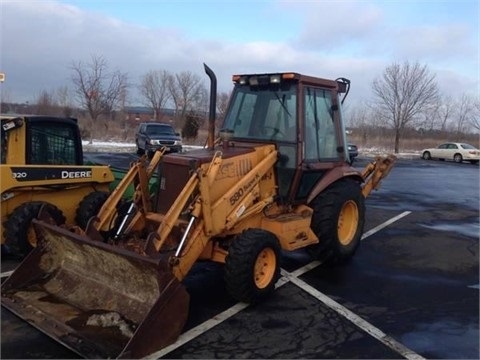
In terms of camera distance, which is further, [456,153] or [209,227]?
[456,153]

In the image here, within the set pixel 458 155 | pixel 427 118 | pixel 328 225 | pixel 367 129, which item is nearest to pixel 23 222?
pixel 328 225

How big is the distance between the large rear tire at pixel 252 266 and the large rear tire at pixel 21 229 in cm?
283

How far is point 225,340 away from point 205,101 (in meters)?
53.1

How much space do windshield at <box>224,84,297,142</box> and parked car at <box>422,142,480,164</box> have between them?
32824mm

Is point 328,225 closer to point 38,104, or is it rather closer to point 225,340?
point 225,340

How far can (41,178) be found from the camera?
7.33m

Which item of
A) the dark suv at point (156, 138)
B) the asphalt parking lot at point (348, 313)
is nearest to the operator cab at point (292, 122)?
the asphalt parking lot at point (348, 313)

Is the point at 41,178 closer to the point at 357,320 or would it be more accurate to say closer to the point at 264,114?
the point at 264,114

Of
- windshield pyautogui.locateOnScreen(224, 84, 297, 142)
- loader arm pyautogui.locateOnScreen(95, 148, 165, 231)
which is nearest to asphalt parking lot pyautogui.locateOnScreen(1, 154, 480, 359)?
loader arm pyautogui.locateOnScreen(95, 148, 165, 231)

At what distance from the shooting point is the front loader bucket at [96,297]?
14.7ft

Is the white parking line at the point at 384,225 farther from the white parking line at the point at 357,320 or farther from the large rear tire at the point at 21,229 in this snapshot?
the large rear tire at the point at 21,229

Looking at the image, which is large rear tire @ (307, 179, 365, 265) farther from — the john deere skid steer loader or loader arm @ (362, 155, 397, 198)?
the john deere skid steer loader

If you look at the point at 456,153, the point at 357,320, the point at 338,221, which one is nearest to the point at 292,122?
the point at 338,221

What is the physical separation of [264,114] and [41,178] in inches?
132
